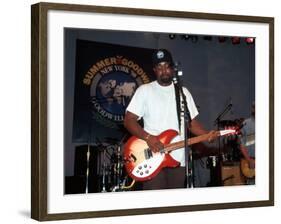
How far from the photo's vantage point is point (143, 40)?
12.9 feet

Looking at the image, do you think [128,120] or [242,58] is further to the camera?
[242,58]

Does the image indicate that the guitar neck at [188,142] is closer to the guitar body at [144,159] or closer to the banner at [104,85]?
Result: the guitar body at [144,159]

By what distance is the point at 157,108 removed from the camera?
13.1 feet

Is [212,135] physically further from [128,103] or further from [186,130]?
[128,103]

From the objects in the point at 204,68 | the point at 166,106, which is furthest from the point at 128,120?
the point at 204,68

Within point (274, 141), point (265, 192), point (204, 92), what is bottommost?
point (265, 192)

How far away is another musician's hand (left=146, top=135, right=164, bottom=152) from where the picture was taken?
3.96m

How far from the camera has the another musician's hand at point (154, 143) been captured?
396cm

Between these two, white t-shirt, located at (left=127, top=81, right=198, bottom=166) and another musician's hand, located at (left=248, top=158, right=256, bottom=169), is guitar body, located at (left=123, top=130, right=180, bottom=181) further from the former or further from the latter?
another musician's hand, located at (left=248, top=158, right=256, bottom=169)

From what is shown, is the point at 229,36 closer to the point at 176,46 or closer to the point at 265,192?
the point at 176,46

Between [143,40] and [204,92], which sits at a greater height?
[143,40]

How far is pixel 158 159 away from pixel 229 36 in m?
0.76

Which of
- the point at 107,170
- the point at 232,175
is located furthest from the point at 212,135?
the point at 107,170

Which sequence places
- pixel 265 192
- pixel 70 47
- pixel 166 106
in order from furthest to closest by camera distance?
pixel 265 192 < pixel 166 106 < pixel 70 47
